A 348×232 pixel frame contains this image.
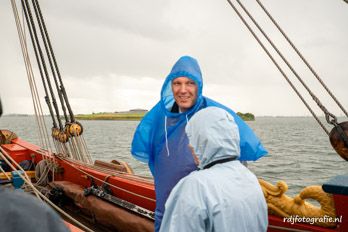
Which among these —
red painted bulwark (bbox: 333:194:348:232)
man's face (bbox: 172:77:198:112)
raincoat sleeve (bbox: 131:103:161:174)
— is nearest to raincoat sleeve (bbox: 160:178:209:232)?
man's face (bbox: 172:77:198:112)

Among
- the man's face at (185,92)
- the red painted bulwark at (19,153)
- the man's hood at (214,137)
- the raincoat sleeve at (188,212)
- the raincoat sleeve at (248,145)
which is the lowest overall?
the raincoat sleeve at (248,145)

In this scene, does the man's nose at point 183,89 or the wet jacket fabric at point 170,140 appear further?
the man's nose at point 183,89

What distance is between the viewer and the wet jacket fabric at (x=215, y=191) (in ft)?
3.57

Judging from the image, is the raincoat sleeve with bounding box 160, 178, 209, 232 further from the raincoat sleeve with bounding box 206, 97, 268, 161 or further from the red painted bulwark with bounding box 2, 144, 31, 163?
the red painted bulwark with bounding box 2, 144, 31, 163

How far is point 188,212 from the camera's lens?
3.55ft

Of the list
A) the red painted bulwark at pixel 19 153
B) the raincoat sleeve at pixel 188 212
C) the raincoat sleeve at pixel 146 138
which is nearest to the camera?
the raincoat sleeve at pixel 188 212

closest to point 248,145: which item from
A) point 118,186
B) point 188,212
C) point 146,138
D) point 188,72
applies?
point 188,72

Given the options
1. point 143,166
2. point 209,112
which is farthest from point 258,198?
point 143,166

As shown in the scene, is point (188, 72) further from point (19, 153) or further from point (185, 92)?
point (19, 153)

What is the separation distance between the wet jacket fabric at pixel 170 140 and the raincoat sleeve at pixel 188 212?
2.44 feet

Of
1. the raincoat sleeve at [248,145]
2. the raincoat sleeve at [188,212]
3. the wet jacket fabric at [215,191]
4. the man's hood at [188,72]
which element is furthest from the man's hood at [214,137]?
the man's hood at [188,72]

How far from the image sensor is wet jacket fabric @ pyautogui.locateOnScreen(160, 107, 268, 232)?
1.09 metres

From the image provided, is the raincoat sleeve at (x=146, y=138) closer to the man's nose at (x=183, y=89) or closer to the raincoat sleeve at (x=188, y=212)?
the man's nose at (x=183, y=89)

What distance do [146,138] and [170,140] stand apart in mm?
267
